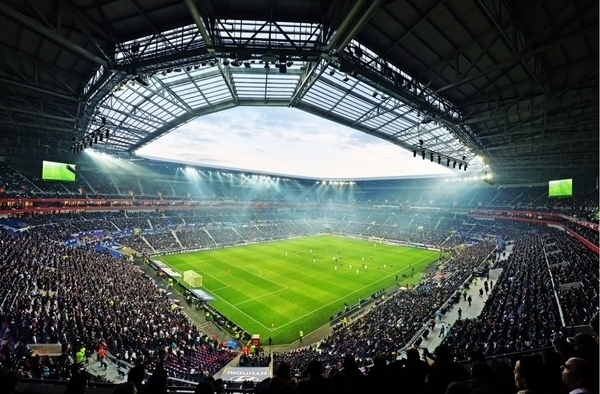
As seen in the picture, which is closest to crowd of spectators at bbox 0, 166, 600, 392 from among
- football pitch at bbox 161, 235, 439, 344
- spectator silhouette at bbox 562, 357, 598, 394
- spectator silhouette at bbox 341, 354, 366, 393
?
spectator silhouette at bbox 341, 354, 366, 393

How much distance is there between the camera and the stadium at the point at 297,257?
10.1m

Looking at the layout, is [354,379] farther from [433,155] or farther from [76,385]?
[433,155]

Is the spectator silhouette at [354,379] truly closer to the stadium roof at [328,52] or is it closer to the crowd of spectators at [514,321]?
the stadium roof at [328,52]

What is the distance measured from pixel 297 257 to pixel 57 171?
36.7 m

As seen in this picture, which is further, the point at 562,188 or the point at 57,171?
the point at 57,171

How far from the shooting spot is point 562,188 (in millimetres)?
41906

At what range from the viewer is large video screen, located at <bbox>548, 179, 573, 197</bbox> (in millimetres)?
40781

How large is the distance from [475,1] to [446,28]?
217 centimetres

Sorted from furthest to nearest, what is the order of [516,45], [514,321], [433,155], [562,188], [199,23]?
[562,188]
[433,155]
[514,321]
[199,23]
[516,45]

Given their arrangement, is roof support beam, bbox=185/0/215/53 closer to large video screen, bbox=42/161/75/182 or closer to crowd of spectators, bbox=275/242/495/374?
crowd of spectators, bbox=275/242/495/374

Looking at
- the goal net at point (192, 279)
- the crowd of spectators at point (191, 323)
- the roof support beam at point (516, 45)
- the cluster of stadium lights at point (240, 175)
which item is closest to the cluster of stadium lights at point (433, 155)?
the roof support beam at point (516, 45)

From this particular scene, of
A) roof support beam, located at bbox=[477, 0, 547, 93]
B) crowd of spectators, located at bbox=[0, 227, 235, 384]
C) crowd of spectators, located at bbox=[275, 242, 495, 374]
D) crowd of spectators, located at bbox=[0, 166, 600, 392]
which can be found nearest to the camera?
roof support beam, located at bbox=[477, 0, 547, 93]

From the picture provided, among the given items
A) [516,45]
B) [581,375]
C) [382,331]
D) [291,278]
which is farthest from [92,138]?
[581,375]

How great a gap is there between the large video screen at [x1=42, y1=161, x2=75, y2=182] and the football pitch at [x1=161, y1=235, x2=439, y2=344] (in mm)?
18673
